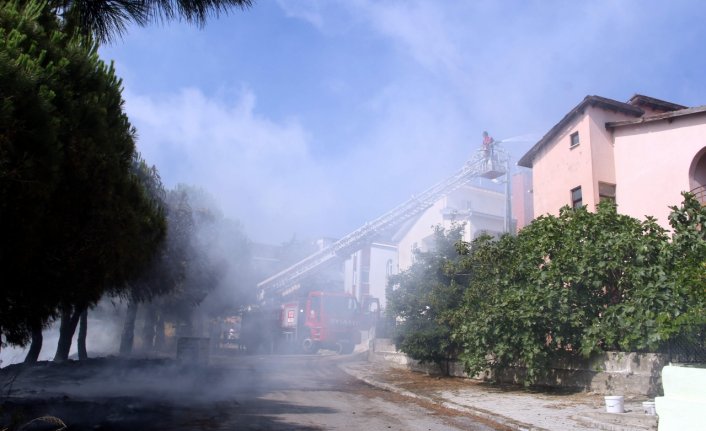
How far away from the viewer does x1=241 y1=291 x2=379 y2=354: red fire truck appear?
27.0m

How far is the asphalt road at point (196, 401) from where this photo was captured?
747 cm


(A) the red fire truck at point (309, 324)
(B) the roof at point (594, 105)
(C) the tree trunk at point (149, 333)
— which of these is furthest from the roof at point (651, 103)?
(C) the tree trunk at point (149, 333)

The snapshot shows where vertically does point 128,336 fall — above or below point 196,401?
above

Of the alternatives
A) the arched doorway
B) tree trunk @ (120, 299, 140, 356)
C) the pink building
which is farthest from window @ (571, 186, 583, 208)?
tree trunk @ (120, 299, 140, 356)

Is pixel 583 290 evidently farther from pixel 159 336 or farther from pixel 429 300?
pixel 159 336

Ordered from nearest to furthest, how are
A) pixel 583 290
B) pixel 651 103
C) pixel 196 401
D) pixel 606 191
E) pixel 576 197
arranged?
pixel 196 401, pixel 583 290, pixel 606 191, pixel 576 197, pixel 651 103

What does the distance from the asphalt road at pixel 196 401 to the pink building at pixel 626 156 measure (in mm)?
10055

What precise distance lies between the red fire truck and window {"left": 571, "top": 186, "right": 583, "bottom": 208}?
39.2 ft

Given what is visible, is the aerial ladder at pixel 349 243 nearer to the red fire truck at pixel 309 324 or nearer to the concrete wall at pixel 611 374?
the red fire truck at pixel 309 324

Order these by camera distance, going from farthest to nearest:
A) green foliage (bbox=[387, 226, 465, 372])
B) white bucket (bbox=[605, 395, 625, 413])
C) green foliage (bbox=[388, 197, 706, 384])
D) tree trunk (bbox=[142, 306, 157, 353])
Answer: tree trunk (bbox=[142, 306, 157, 353])
green foliage (bbox=[387, 226, 465, 372])
green foliage (bbox=[388, 197, 706, 384])
white bucket (bbox=[605, 395, 625, 413])

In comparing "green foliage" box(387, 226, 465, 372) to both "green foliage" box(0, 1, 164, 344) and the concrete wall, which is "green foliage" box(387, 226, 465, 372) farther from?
"green foliage" box(0, 1, 164, 344)

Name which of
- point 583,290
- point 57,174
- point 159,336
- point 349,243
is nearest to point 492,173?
point 349,243

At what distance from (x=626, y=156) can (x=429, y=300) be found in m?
8.32

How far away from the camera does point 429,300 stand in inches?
594
